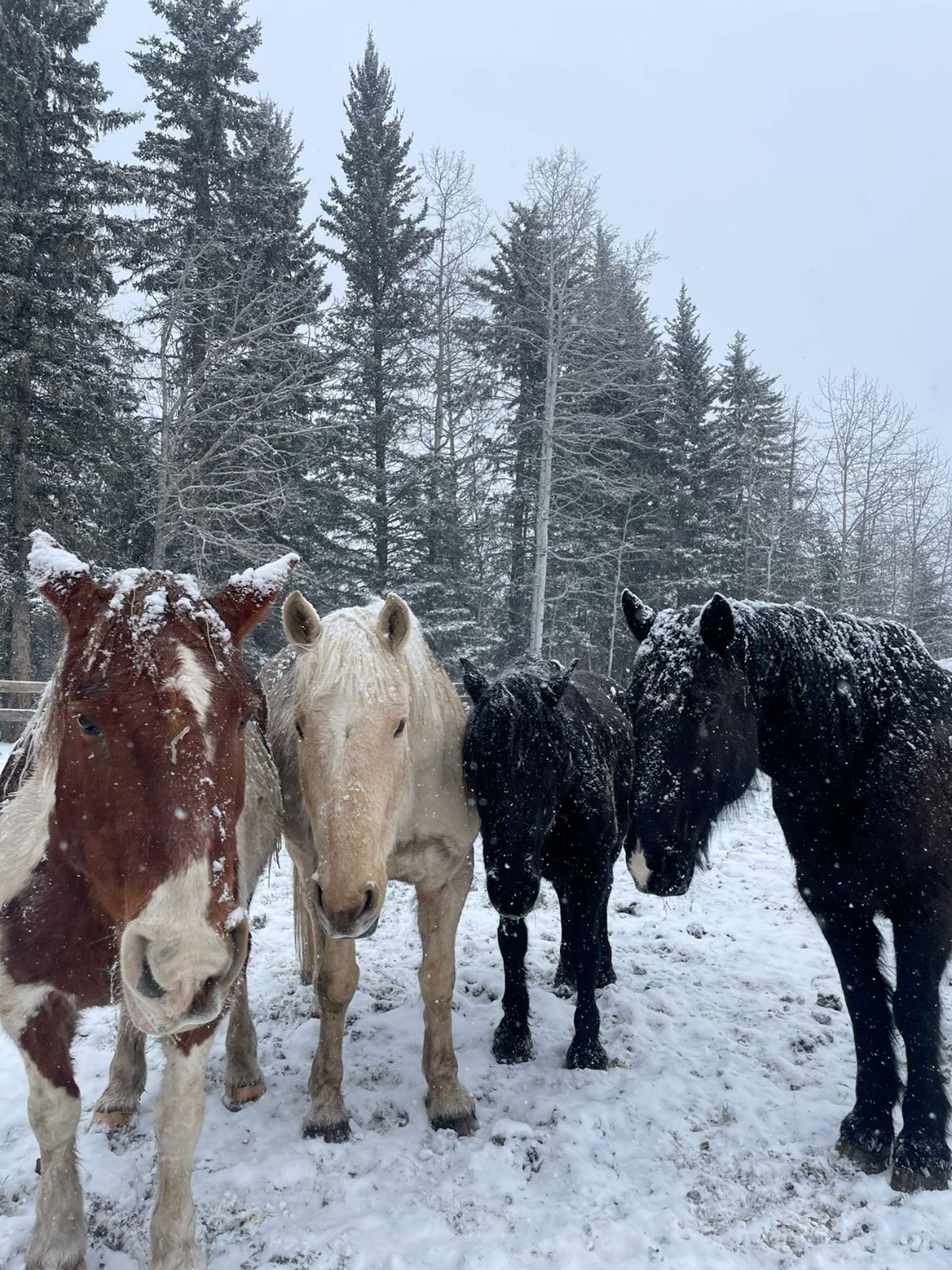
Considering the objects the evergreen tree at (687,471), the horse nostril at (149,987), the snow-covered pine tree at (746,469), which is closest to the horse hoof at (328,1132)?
the horse nostril at (149,987)

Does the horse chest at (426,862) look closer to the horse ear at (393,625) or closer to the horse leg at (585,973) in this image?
the horse leg at (585,973)

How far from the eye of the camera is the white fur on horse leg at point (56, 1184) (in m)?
2.33

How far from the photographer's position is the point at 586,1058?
386cm

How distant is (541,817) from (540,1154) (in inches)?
57.3

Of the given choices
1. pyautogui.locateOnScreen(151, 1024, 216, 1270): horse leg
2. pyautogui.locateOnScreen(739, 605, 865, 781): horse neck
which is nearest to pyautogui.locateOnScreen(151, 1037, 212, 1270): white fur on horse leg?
pyautogui.locateOnScreen(151, 1024, 216, 1270): horse leg

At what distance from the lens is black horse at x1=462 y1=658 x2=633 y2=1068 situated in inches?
132

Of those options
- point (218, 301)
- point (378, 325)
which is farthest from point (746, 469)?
point (218, 301)

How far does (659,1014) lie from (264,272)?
18868 millimetres

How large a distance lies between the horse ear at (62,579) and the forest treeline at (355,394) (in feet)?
39.1

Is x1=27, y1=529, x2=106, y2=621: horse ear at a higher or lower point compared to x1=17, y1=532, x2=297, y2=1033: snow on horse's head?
higher

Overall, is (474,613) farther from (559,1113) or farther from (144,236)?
(559,1113)

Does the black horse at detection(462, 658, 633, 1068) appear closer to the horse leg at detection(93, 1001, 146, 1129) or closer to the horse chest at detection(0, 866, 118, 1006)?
the horse chest at detection(0, 866, 118, 1006)

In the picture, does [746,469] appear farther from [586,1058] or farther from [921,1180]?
[921,1180]

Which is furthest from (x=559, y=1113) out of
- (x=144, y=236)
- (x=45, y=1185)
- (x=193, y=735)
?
(x=144, y=236)
